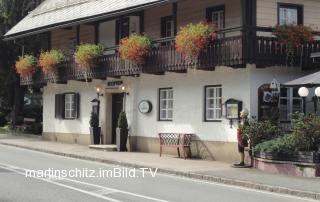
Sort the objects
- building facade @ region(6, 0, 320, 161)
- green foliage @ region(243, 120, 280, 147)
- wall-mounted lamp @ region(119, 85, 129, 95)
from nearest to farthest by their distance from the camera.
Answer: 1. green foliage @ region(243, 120, 280, 147)
2. building facade @ region(6, 0, 320, 161)
3. wall-mounted lamp @ region(119, 85, 129, 95)

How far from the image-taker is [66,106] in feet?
99.6

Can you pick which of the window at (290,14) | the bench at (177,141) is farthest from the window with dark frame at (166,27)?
the window at (290,14)

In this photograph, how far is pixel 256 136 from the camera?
18000 mm

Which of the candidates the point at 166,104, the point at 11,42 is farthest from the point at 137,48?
the point at 11,42

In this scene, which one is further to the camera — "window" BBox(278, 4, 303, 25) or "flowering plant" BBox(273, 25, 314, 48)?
"window" BBox(278, 4, 303, 25)

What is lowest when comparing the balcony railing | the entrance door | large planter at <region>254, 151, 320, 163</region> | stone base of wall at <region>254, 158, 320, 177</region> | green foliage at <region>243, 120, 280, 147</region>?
stone base of wall at <region>254, 158, 320, 177</region>

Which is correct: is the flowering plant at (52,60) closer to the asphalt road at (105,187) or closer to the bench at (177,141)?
the bench at (177,141)

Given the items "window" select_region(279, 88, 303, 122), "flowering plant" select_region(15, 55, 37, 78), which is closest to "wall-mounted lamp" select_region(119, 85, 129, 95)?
"flowering plant" select_region(15, 55, 37, 78)

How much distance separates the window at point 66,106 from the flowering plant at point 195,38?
35.1ft

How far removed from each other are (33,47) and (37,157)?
1563 centimetres

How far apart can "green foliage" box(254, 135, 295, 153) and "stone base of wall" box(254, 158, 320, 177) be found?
34 cm

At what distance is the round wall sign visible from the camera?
24.0 meters

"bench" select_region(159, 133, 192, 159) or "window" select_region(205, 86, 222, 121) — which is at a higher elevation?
"window" select_region(205, 86, 222, 121)

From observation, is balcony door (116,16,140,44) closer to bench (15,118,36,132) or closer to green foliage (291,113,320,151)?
green foliage (291,113,320,151)
